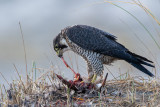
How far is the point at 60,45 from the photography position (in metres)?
5.28

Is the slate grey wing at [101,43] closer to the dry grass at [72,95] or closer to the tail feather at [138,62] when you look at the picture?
the tail feather at [138,62]

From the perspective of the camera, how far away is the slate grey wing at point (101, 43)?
15.9ft

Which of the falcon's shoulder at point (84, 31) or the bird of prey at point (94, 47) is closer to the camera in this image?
the bird of prey at point (94, 47)

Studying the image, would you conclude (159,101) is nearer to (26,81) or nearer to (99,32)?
(26,81)

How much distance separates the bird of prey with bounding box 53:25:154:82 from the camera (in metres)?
4.81

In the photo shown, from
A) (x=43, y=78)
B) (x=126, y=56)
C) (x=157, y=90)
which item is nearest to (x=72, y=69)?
(x=43, y=78)

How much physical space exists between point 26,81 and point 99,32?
1819mm

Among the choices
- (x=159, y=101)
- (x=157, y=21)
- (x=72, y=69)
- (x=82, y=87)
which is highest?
(x=157, y=21)

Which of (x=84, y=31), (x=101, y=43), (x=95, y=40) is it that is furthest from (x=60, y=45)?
(x=101, y=43)

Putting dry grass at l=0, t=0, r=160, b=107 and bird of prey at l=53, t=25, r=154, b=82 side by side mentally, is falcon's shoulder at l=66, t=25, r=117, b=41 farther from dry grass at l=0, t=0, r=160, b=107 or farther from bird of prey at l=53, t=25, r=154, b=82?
dry grass at l=0, t=0, r=160, b=107

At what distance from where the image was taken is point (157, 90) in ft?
12.6

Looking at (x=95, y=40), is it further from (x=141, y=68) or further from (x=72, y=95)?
(x=72, y=95)

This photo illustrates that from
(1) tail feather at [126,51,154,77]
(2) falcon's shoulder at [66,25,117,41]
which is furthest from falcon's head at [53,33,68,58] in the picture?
(1) tail feather at [126,51,154,77]

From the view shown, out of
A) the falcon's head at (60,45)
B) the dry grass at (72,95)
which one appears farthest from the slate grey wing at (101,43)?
the dry grass at (72,95)
